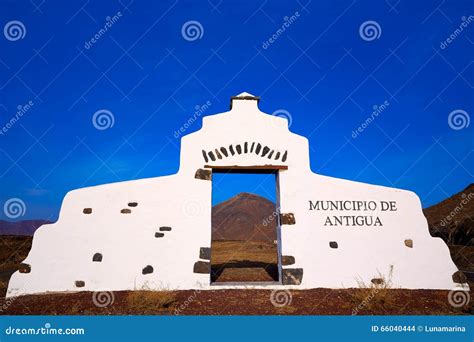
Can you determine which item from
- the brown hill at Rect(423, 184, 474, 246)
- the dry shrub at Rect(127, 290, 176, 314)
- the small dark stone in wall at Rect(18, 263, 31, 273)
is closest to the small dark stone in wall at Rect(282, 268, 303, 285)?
the dry shrub at Rect(127, 290, 176, 314)

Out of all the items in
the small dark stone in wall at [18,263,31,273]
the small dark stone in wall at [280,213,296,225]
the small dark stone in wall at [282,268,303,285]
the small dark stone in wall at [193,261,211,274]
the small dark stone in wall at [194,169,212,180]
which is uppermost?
the small dark stone in wall at [194,169,212,180]

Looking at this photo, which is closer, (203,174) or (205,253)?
(205,253)

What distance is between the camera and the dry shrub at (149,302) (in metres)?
6.10

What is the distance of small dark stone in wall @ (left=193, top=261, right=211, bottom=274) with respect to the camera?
759cm

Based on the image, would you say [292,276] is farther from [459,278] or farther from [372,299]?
[459,278]

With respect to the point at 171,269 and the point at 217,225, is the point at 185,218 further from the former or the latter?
the point at 217,225

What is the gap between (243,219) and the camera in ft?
135

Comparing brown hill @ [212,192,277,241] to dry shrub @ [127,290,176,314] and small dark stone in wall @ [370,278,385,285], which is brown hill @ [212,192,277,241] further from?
dry shrub @ [127,290,176,314]

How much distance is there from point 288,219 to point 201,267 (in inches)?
87.1

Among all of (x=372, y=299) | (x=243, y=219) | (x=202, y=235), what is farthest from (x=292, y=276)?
(x=243, y=219)

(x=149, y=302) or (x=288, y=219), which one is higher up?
(x=288, y=219)

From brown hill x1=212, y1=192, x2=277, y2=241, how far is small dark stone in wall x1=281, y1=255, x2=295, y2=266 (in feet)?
86.0

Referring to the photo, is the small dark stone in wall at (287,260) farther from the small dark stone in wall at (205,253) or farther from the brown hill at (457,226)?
the brown hill at (457,226)

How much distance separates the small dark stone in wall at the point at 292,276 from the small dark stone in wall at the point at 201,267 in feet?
5.48
